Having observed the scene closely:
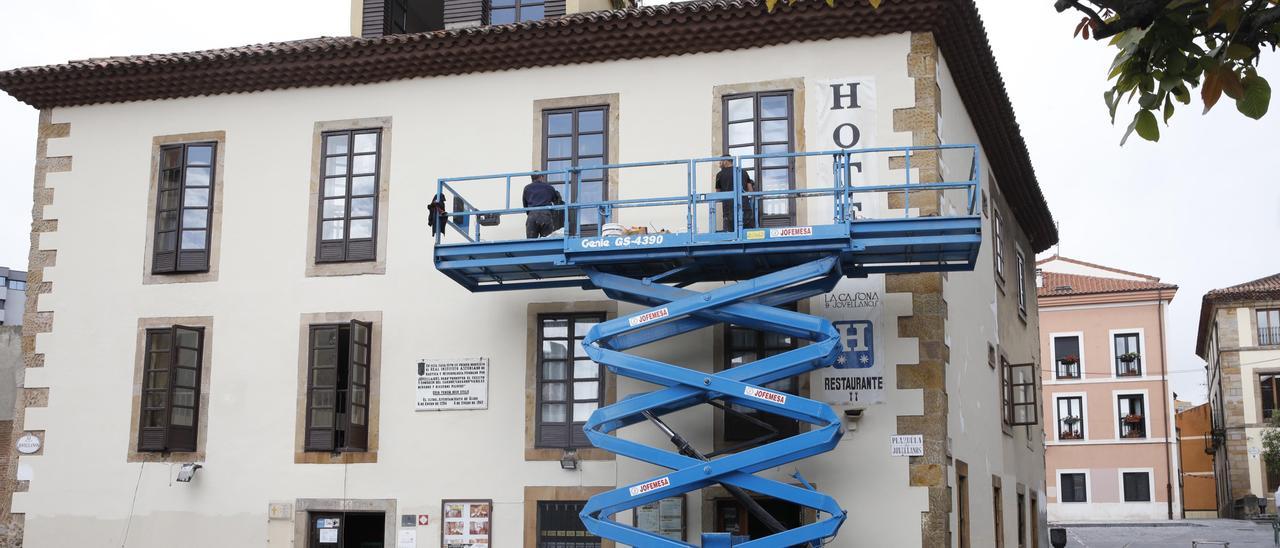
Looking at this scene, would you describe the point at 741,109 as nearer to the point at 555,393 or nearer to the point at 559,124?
the point at 559,124

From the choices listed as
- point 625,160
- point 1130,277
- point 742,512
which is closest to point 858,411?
point 742,512

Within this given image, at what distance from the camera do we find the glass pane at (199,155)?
61.7 feet

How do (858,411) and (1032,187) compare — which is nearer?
(858,411)

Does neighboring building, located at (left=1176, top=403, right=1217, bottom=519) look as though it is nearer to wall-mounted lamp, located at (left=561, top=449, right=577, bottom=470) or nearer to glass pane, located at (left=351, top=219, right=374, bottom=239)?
wall-mounted lamp, located at (left=561, top=449, right=577, bottom=470)

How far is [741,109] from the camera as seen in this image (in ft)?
55.5

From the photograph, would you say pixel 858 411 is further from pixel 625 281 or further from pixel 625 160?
pixel 625 160

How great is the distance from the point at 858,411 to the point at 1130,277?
4621 centimetres

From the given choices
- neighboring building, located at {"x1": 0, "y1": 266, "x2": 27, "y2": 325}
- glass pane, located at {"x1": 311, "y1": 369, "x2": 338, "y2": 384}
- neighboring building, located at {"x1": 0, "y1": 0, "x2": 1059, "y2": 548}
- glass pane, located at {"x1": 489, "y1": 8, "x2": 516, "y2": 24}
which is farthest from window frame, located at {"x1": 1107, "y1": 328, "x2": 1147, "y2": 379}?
neighboring building, located at {"x1": 0, "y1": 266, "x2": 27, "y2": 325}

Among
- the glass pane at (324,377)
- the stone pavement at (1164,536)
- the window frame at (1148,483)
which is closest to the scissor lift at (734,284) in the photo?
the glass pane at (324,377)

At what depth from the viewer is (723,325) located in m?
16.5

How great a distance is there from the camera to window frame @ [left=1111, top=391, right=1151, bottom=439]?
57594 mm

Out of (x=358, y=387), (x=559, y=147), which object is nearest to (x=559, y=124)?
(x=559, y=147)

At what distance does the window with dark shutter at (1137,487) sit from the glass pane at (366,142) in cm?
4650

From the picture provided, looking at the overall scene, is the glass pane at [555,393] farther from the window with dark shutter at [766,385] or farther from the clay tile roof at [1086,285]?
the clay tile roof at [1086,285]
